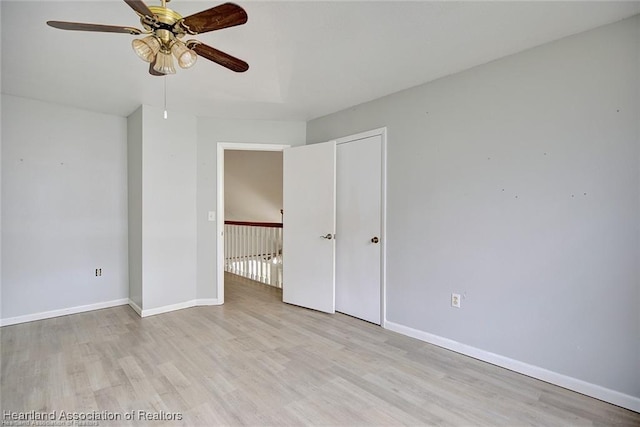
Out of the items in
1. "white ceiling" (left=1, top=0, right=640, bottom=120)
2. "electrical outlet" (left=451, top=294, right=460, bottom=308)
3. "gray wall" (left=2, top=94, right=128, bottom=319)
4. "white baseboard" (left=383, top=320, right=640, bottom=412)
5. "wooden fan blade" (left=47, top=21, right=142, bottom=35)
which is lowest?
"white baseboard" (left=383, top=320, right=640, bottom=412)

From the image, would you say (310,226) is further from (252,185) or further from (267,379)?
(252,185)

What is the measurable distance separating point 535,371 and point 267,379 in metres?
1.90

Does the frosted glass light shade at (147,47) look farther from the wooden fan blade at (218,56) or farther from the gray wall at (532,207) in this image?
the gray wall at (532,207)

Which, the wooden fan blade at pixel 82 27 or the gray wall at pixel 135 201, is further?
the gray wall at pixel 135 201

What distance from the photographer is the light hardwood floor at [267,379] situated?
182 cm

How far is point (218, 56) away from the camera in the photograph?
5.65 ft

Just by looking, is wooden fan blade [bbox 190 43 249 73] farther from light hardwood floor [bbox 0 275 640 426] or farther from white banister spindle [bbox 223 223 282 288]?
white banister spindle [bbox 223 223 282 288]

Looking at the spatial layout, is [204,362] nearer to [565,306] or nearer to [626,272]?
[565,306]

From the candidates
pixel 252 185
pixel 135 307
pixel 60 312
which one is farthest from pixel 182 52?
pixel 252 185

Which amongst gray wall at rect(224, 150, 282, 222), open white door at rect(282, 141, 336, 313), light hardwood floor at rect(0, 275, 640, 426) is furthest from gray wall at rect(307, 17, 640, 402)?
gray wall at rect(224, 150, 282, 222)

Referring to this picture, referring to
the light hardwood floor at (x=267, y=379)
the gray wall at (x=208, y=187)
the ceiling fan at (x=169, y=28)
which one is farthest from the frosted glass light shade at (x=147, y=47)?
the gray wall at (x=208, y=187)

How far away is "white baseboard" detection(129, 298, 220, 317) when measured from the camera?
341cm

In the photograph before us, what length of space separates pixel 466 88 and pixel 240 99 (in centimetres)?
212

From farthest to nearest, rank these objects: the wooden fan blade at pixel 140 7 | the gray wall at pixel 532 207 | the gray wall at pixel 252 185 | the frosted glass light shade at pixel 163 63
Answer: the gray wall at pixel 252 185 < the gray wall at pixel 532 207 < the frosted glass light shade at pixel 163 63 < the wooden fan blade at pixel 140 7
